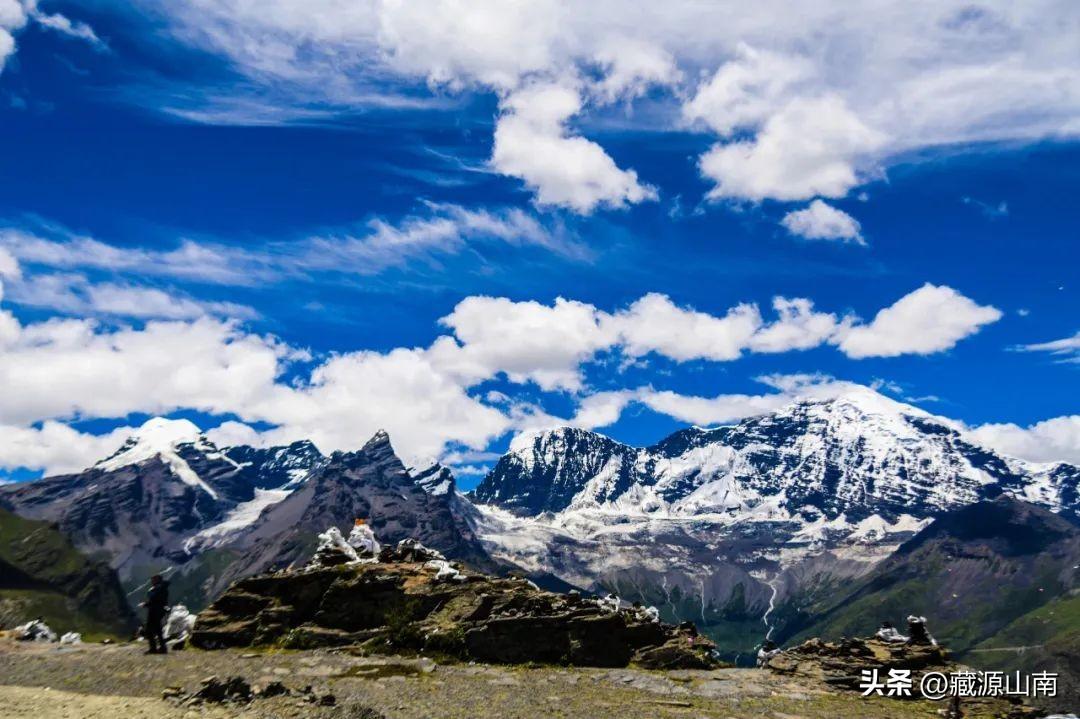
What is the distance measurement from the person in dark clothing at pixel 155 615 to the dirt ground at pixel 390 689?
0.99m

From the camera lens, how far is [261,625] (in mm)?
45969

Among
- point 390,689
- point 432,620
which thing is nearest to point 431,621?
point 432,620

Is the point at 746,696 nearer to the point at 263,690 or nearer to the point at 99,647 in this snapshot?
the point at 263,690

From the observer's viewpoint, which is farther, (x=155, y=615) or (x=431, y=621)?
(x=431, y=621)

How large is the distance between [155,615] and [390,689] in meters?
14.1

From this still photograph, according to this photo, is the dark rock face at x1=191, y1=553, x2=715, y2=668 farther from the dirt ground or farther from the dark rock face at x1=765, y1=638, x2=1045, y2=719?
the dark rock face at x1=765, y1=638, x2=1045, y2=719

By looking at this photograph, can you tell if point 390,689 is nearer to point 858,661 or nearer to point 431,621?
point 431,621

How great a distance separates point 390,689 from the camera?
1325 inches

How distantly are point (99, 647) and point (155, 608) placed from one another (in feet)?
22.3

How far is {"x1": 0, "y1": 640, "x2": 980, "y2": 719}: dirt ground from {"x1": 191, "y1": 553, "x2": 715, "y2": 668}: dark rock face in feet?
7.60

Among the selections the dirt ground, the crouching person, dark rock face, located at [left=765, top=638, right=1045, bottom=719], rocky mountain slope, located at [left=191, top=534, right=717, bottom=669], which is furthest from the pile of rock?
the crouching person

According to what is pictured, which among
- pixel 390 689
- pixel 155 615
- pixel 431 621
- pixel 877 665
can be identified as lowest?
pixel 390 689

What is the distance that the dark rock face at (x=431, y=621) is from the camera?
44.4 meters

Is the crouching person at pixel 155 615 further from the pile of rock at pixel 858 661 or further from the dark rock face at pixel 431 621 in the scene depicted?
the pile of rock at pixel 858 661
